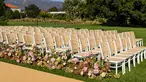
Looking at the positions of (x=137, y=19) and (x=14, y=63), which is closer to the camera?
(x=14, y=63)

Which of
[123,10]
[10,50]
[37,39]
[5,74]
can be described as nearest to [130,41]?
[37,39]

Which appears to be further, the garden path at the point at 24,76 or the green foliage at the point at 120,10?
the green foliage at the point at 120,10

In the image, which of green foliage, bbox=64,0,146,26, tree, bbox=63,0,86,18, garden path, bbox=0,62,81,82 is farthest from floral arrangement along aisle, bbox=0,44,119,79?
tree, bbox=63,0,86,18

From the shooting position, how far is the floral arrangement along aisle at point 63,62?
832 centimetres

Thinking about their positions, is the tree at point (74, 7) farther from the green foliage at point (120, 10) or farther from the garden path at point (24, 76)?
the garden path at point (24, 76)

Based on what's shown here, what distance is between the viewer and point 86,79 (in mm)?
8227

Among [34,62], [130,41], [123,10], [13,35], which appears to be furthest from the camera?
[123,10]

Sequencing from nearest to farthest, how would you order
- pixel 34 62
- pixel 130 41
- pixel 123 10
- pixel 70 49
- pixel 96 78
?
pixel 96 78
pixel 34 62
pixel 70 49
pixel 130 41
pixel 123 10

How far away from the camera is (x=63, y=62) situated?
373 inches

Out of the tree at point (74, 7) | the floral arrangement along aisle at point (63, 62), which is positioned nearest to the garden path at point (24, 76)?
the floral arrangement along aisle at point (63, 62)

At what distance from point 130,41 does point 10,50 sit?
5.05m

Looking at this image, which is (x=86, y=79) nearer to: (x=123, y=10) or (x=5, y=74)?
(x=5, y=74)

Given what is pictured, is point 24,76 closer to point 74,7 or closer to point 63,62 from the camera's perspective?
point 63,62

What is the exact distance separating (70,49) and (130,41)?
279cm
